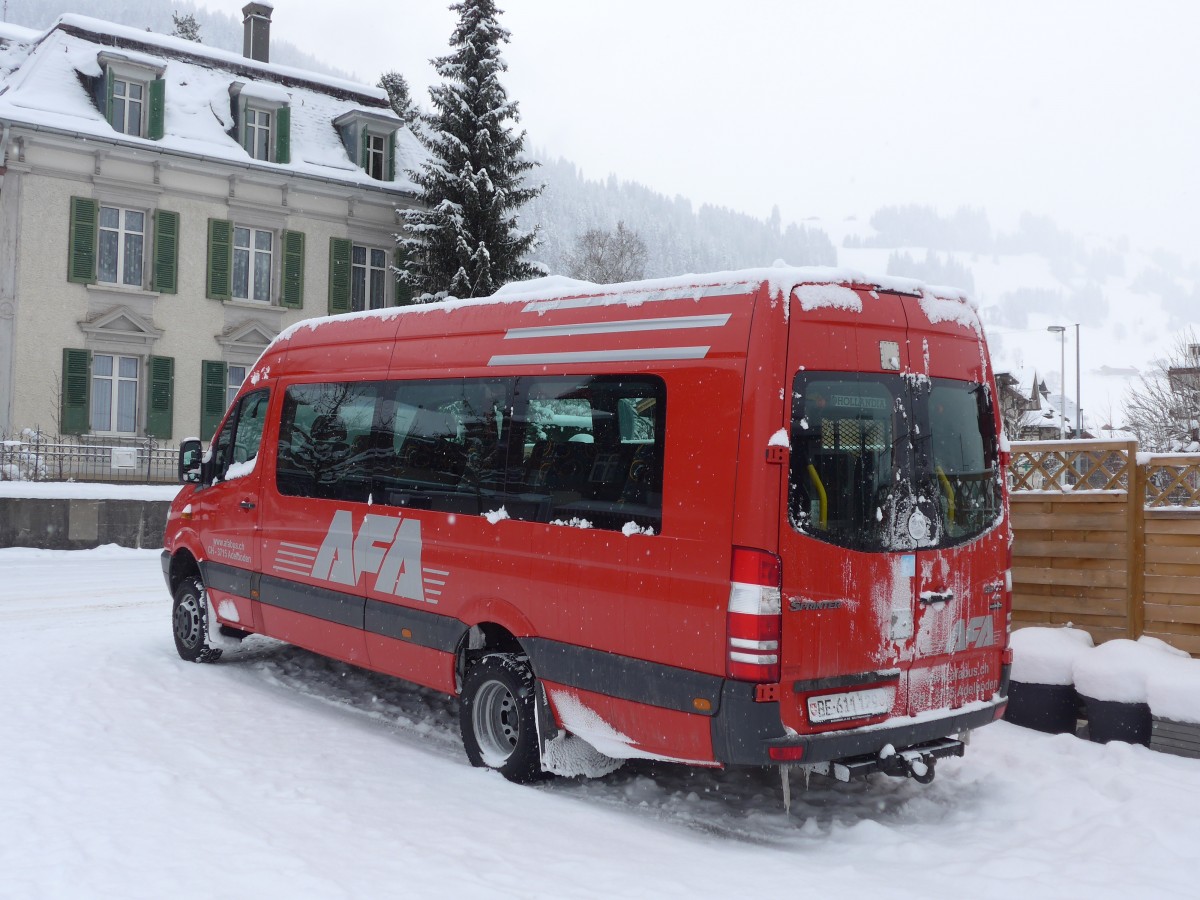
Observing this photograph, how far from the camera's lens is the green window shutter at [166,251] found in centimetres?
2706

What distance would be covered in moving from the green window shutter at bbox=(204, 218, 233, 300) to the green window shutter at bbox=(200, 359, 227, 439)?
1761 mm

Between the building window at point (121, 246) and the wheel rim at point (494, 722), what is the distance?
23727mm

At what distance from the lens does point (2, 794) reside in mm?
5371

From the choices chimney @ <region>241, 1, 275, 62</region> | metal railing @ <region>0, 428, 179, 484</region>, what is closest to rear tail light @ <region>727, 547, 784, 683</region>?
metal railing @ <region>0, 428, 179, 484</region>

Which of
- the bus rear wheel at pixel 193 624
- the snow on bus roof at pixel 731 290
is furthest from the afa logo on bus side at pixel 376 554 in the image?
the bus rear wheel at pixel 193 624

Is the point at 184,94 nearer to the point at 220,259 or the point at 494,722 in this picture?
the point at 220,259

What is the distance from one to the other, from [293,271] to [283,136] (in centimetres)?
377

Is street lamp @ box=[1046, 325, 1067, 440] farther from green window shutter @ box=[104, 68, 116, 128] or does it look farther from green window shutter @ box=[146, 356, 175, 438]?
green window shutter @ box=[104, 68, 116, 128]

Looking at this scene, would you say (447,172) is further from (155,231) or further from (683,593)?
(683,593)

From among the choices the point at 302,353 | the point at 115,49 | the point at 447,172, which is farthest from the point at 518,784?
the point at 115,49

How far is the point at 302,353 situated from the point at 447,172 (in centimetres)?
2148

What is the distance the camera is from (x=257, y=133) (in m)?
29.8

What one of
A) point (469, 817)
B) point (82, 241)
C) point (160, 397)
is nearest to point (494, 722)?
point (469, 817)

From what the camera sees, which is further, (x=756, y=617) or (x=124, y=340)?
(x=124, y=340)
